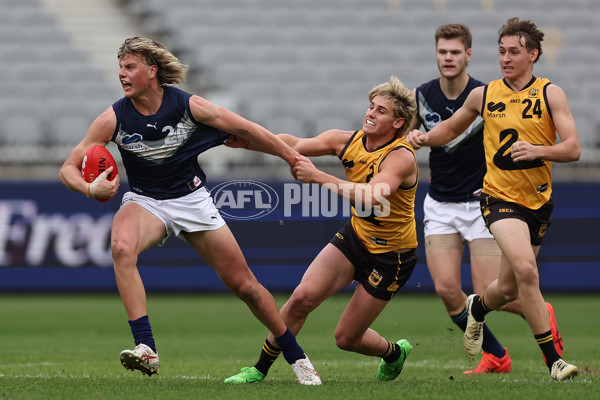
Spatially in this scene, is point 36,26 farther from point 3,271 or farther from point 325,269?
point 325,269

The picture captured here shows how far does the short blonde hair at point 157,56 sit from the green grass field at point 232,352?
2018 mm

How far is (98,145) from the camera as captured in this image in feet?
19.0

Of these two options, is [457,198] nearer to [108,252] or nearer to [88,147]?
[88,147]

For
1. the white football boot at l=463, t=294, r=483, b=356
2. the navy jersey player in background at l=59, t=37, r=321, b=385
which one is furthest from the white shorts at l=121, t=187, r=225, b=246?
the white football boot at l=463, t=294, r=483, b=356

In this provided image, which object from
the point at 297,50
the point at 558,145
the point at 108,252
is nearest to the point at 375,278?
the point at 558,145

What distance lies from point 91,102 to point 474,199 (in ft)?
32.3

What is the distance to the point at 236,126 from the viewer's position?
5.90 metres

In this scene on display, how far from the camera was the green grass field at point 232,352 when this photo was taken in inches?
214

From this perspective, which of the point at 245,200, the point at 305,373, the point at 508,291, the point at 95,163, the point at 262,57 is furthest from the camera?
the point at 262,57

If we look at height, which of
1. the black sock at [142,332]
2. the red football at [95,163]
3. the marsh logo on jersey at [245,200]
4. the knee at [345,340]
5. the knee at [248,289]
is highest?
the red football at [95,163]

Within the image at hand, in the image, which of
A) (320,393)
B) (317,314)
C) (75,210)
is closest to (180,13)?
(75,210)

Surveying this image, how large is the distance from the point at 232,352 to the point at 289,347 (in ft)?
9.39

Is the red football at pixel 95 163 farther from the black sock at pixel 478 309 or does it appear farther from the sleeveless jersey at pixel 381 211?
the black sock at pixel 478 309

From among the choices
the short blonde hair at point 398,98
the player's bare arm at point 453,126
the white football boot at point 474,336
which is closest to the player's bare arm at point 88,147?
the short blonde hair at point 398,98
